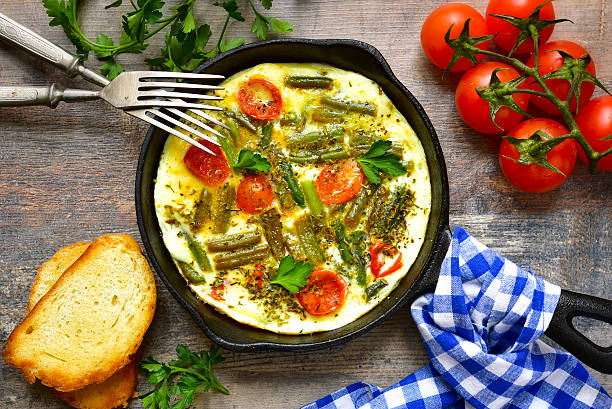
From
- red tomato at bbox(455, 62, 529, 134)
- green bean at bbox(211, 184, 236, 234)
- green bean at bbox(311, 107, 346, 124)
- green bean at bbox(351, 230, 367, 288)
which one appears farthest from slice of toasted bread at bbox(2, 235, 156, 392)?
red tomato at bbox(455, 62, 529, 134)

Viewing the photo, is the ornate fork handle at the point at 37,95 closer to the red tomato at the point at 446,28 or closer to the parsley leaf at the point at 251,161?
the parsley leaf at the point at 251,161

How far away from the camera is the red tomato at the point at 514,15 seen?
3174 millimetres

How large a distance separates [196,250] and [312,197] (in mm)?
738

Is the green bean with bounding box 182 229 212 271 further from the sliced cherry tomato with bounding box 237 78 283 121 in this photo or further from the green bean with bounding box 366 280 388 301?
the green bean with bounding box 366 280 388 301

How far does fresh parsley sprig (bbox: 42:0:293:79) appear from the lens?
3152 millimetres

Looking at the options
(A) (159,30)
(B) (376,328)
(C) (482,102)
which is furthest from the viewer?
(B) (376,328)

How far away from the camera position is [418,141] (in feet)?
10.8

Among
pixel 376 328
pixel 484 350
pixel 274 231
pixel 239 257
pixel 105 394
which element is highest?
pixel 274 231

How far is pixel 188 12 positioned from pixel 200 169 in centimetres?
91

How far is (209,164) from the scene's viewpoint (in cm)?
319

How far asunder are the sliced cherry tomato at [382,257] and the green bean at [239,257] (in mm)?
632

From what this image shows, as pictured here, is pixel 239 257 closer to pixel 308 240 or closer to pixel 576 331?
pixel 308 240

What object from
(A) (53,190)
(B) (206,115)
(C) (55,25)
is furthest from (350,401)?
(C) (55,25)

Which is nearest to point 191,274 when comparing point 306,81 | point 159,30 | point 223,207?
point 223,207
